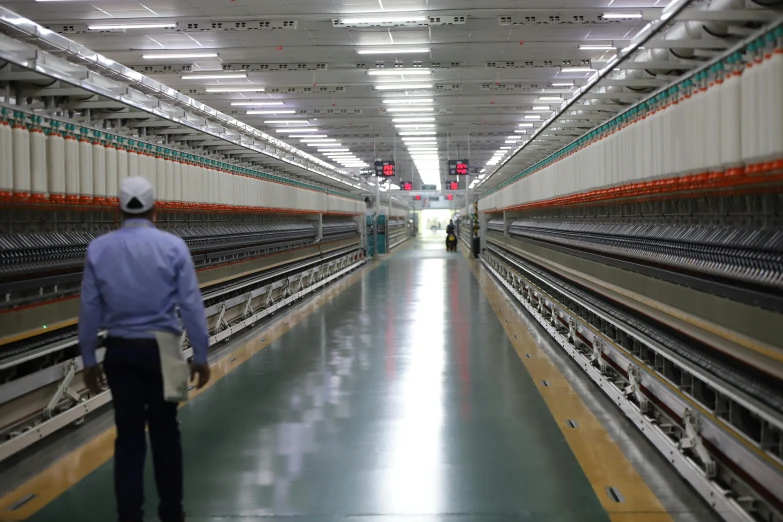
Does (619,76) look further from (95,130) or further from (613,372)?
(95,130)

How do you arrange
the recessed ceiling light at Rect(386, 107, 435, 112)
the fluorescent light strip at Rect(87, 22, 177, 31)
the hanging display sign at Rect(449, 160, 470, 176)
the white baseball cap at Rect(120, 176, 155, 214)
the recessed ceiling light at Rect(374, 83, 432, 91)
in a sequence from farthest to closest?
the hanging display sign at Rect(449, 160, 470, 176), the recessed ceiling light at Rect(386, 107, 435, 112), the recessed ceiling light at Rect(374, 83, 432, 91), the fluorescent light strip at Rect(87, 22, 177, 31), the white baseball cap at Rect(120, 176, 155, 214)

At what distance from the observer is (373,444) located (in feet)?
15.8

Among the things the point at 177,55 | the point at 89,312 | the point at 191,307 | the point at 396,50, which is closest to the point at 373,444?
the point at 191,307

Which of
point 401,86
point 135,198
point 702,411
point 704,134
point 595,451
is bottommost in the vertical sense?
point 595,451

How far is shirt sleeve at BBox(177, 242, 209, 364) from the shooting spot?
3127 mm

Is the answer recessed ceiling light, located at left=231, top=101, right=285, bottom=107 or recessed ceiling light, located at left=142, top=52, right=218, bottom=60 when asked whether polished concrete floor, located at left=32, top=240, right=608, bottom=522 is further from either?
recessed ceiling light, located at left=231, top=101, right=285, bottom=107

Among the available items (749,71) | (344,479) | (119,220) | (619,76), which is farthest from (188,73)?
(749,71)

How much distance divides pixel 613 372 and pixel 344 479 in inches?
123

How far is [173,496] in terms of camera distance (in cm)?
324

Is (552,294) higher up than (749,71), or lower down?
lower down

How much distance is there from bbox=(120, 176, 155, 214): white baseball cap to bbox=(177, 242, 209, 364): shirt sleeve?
262mm

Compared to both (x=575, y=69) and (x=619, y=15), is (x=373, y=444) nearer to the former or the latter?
(x=619, y=15)

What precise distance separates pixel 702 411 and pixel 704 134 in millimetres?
1529

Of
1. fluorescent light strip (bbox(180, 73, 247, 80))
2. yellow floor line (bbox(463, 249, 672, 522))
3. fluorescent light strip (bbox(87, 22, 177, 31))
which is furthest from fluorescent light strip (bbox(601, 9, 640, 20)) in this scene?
fluorescent light strip (bbox(180, 73, 247, 80))
